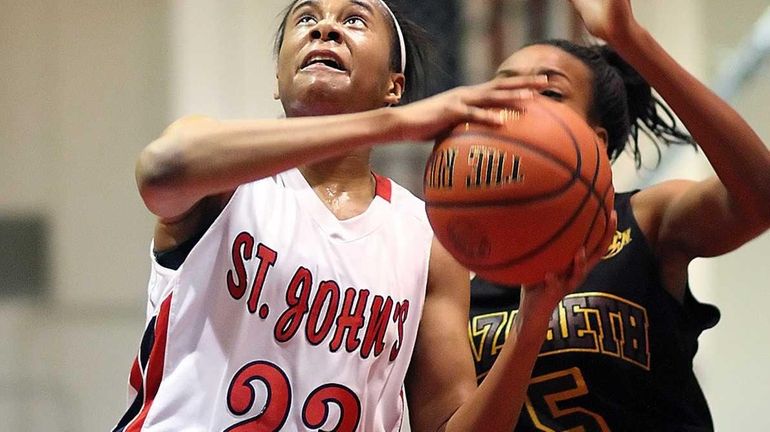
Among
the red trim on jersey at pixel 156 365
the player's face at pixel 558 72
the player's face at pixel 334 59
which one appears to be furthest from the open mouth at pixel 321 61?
the red trim on jersey at pixel 156 365

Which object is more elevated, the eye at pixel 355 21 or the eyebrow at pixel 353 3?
the eyebrow at pixel 353 3

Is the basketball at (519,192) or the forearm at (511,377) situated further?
the forearm at (511,377)

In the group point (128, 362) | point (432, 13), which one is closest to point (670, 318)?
point (128, 362)

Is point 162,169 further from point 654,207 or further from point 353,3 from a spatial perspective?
point 654,207

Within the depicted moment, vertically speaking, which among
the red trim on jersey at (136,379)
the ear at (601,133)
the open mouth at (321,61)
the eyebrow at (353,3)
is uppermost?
the eyebrow at (353,3)

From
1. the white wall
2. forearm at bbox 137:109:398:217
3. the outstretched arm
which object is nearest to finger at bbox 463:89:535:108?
forearm at bbox 137:109:398:217

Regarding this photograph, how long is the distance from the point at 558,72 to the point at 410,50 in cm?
30

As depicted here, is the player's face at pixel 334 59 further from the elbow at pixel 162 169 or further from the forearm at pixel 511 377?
the forearm at pixel 511 377

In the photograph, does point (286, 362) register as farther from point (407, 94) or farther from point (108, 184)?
point (108, 184)

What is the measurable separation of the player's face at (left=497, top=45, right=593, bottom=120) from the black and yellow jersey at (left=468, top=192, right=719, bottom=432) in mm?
260

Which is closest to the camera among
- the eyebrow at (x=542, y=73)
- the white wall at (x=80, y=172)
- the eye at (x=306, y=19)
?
the eye at (x=306, y=19)

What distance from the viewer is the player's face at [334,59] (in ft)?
6.27

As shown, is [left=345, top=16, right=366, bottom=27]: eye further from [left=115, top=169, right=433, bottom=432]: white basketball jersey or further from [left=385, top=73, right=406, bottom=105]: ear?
[left=115, top=169, right=433, bottom=432]: white basketball jersey

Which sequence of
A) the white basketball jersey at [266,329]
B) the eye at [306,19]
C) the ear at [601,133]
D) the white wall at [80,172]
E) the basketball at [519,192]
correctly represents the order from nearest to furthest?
the basketball at [519,192] → the white basketball jersey at [266,329] → the eye at [306,19] → the ear at [601,133] → the white wall at [80,172]
